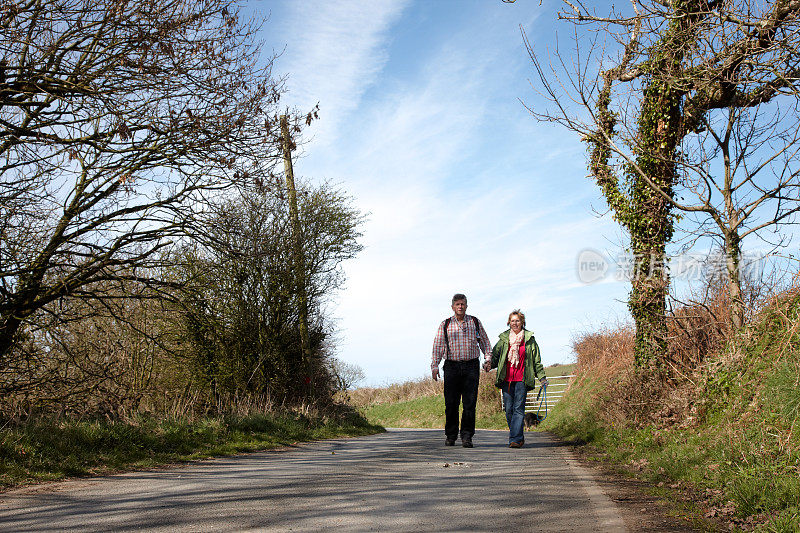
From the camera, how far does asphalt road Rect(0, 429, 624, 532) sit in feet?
15.4

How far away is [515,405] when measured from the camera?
1111 centimetres

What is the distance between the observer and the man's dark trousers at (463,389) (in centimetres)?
1097

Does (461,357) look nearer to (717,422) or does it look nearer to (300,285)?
(717,422)

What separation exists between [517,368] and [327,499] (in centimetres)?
621

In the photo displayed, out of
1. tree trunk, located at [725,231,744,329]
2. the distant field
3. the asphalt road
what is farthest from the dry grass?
the asphalt road

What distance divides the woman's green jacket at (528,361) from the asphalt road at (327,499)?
251 centimetres

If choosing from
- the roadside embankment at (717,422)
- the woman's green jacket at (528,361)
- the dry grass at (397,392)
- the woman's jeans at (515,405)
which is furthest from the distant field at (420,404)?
the roadside embankment at (717,422)

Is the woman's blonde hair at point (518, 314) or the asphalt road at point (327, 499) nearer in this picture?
the asphalt road at point (327, 499)

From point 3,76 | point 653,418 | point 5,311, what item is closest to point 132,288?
point 5,311

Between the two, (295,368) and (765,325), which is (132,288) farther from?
(765,325)

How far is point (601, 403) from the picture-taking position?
12.9 m

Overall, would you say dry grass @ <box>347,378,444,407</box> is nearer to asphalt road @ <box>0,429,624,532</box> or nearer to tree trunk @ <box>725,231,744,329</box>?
tree trunk @ <box>725,231,744,329</box>

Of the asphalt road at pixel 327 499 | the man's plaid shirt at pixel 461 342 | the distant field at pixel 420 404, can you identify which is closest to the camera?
the asphalt road at pixel 327 499

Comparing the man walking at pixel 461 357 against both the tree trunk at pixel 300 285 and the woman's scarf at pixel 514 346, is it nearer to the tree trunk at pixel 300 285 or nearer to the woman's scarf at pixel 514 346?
the woman's scarf at pixel 514 346
